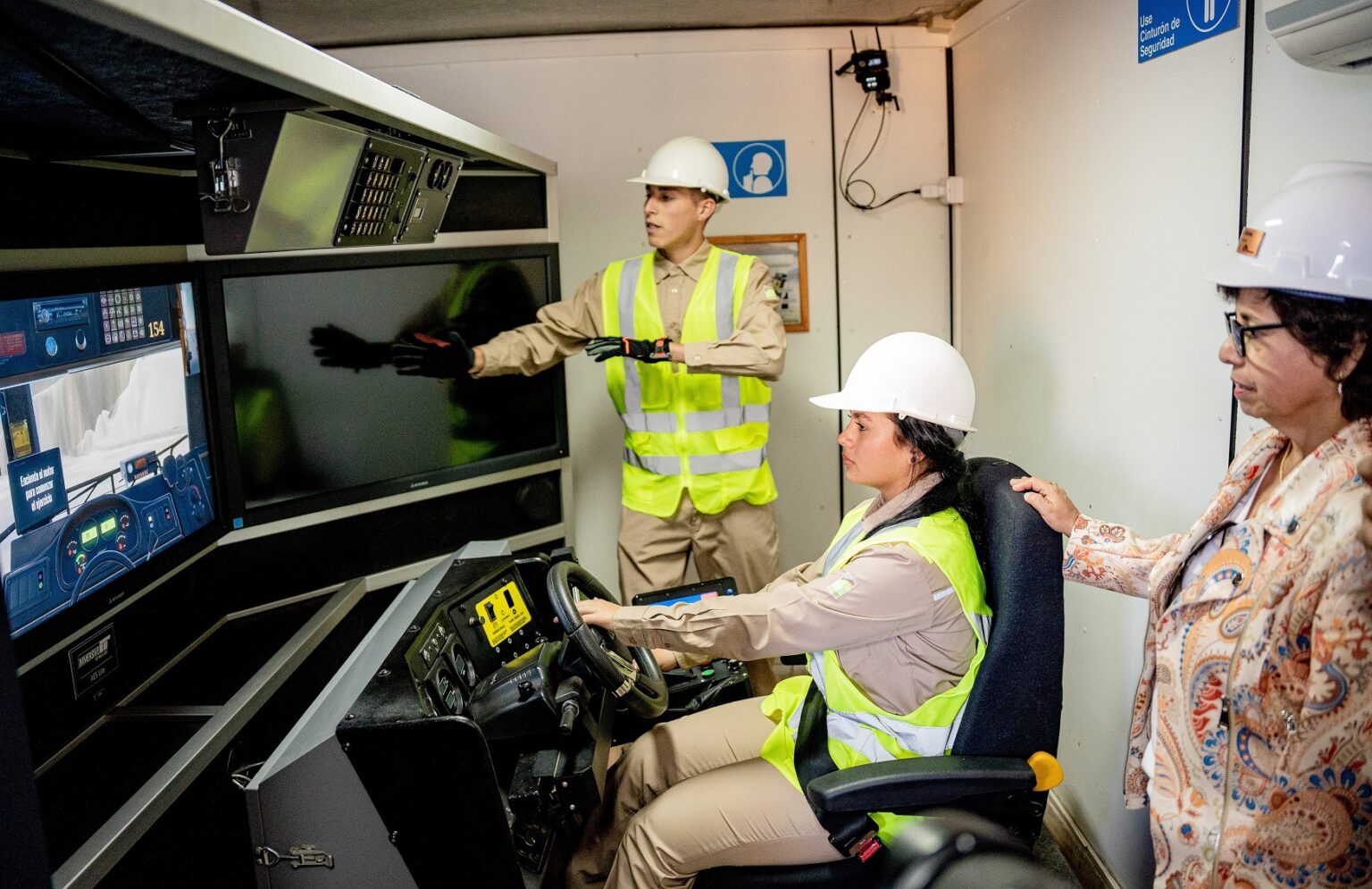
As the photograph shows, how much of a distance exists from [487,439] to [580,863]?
146cm

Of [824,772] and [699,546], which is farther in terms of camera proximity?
[699,546]

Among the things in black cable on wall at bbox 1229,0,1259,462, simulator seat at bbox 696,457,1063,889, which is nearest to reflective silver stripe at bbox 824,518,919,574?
simulator seat at bbox 696,457,1063,889

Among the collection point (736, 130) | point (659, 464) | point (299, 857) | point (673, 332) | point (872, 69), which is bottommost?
point (299, 857)

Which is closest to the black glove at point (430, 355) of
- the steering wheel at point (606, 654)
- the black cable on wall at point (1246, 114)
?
the steering wheel at point (606, 654)

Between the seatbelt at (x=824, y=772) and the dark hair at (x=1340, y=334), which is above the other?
the dark hair at (x=1340, y=334)

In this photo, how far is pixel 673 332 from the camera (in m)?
3.10

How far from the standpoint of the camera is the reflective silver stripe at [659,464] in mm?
3064

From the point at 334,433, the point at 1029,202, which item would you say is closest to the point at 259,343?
the point at 334,433

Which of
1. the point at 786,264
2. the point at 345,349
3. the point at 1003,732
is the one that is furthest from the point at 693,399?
the point at 1003,732

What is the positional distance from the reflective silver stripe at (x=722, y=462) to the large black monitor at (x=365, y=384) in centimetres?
51

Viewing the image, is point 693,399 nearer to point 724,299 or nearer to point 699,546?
point 724,299

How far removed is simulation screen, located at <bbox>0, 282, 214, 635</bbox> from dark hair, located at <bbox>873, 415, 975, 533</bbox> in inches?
55.2

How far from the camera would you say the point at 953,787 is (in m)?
1.57

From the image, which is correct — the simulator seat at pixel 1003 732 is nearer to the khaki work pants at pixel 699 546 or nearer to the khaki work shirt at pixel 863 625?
the khaki work shirt at pixel 863 625
